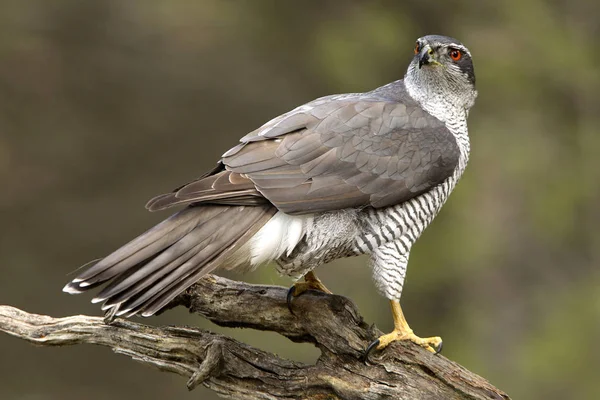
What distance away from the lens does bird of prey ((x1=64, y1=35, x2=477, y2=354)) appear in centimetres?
394

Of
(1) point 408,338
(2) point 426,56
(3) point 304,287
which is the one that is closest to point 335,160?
(3) point 304,287

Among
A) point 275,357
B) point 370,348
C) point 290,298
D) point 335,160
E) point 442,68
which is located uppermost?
point 442,68

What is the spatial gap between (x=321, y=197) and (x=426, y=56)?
1.11 m

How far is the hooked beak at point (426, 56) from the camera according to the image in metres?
4.84

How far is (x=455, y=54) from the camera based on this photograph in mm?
4922

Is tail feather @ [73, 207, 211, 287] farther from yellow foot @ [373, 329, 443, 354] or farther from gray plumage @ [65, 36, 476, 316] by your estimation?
yellow foot @ [373, 329, 443, 354]

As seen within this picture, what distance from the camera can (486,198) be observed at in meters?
9.55

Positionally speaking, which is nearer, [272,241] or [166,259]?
[166,259]

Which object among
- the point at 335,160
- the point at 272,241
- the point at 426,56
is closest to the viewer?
the point at 272,241

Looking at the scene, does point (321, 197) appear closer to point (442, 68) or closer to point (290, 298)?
point (290, 298)

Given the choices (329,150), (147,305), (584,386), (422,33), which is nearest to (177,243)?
(147,305)

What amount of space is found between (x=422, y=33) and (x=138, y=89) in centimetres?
308

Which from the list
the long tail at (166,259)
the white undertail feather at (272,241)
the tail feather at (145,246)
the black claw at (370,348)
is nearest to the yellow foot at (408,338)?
the black claw at (370,348)

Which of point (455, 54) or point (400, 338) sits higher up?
point (455, 54)
